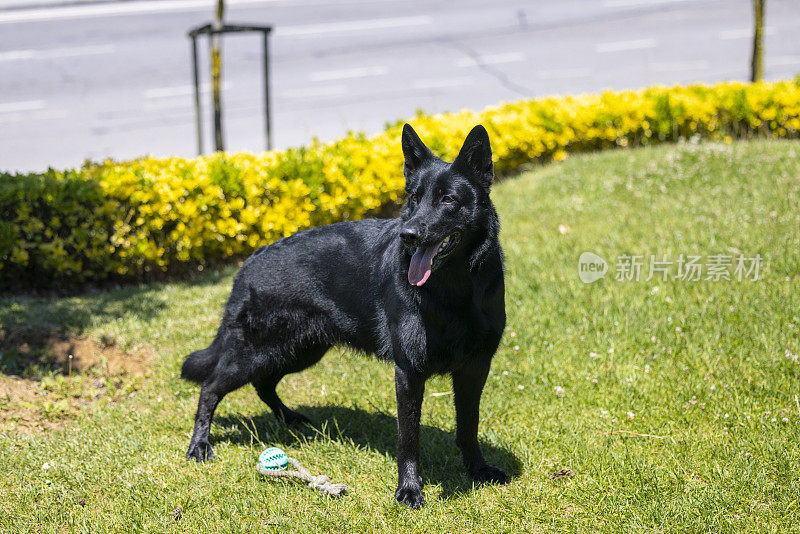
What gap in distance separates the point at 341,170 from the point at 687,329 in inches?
147

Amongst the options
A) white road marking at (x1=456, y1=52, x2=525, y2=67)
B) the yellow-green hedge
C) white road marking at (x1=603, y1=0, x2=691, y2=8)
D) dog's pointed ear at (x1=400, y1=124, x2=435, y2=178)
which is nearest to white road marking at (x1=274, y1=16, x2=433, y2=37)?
white road marking at (x1=456, y1=52, x2=525, y2=67)

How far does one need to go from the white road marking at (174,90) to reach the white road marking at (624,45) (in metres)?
7.68

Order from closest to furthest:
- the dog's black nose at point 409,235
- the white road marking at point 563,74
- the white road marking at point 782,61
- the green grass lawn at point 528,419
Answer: the dog's black nose at point 409,235 < the green grass lawn at point 528,419 < the white road marking at point 563,74 < the white road marking at point 782,61

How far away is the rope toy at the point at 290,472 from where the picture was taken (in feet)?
12.6

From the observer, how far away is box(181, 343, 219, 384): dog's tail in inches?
173

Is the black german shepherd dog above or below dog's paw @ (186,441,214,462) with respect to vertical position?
above

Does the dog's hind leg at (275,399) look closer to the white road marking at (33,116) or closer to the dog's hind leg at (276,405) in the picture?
the dog's hind leg at (276,405)

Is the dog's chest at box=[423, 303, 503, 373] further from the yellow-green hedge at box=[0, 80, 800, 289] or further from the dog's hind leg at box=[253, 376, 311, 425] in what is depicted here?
the yellow-green hedge at box=[0, 80, 800, 289]

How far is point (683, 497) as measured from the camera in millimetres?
3615

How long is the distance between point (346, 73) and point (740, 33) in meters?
8.68

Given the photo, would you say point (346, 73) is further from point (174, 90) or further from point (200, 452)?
point (200, 452)

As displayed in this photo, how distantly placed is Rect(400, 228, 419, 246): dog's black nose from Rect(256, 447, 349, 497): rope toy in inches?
55.5

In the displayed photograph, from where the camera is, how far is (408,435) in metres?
3.73

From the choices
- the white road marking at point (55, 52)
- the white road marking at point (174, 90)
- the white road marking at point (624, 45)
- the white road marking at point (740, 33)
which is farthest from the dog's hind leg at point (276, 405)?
the white road marking at point (740, 33)
